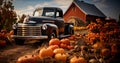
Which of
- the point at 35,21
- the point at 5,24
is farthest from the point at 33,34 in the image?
the point at 5,24

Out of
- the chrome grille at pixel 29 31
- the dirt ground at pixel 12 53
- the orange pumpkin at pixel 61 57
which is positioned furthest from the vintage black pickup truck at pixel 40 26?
the orange pumpkin at pixel 61 57

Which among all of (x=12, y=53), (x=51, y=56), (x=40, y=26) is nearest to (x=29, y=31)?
(x=40, y=26)

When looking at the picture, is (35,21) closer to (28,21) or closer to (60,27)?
(28,21)

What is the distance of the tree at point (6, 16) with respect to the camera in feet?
30.8

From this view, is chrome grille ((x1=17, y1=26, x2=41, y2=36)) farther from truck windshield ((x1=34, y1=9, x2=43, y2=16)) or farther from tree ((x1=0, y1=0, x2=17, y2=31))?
tree ((x1=0, y1=0, x2=17, y2=31))

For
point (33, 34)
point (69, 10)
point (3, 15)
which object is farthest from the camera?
point (69, 10)

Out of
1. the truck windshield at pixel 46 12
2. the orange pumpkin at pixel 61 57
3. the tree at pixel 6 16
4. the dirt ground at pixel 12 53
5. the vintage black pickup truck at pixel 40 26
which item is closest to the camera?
the orange pumpkin at pixel 61 57

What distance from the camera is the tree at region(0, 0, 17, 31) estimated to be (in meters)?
9.39

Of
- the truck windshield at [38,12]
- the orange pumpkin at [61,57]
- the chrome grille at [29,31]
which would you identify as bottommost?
the orange pumpkin at [61,57]

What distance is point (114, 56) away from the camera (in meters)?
4.90

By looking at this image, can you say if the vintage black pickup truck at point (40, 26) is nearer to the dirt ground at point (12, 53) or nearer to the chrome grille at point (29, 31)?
the chrome grille at point (29, 31)

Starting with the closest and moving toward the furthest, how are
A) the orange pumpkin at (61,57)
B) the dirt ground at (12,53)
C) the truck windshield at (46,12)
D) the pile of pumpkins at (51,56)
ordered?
the pile of pumpkins at (51,56) < the orange pumpkin at (61,57) < the dirt ground at (12,53) < the truck windshield at (46,12)

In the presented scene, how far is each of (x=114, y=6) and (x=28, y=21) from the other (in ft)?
8.62

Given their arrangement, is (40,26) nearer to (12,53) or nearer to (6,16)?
(12,53)
